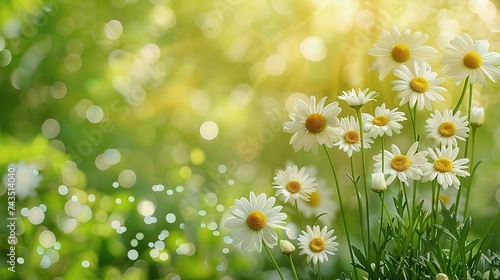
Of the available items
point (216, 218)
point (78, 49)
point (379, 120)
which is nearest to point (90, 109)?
point (78, 49)

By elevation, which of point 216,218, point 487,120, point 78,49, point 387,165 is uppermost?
point 487,120

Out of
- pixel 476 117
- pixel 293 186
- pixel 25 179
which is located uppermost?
pixel 476 117

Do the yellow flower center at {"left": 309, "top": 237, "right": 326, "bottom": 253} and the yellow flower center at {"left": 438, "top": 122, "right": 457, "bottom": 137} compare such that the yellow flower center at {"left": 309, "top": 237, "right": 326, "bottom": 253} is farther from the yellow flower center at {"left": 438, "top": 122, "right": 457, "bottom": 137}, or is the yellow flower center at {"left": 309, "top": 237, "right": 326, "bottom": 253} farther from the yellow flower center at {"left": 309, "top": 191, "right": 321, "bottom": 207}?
the yellow flower center at {"left": 309, "top": 191, "right": 321, "bottom": 207}

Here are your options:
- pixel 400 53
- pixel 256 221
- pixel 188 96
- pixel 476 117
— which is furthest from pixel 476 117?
Result: pixel 188 96

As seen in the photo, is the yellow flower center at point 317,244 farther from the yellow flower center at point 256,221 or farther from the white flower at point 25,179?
the white flower at point 25,179

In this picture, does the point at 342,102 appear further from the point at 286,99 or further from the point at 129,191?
the point at 129,191

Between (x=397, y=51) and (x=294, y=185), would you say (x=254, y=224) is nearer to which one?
(x=294, y=185)
